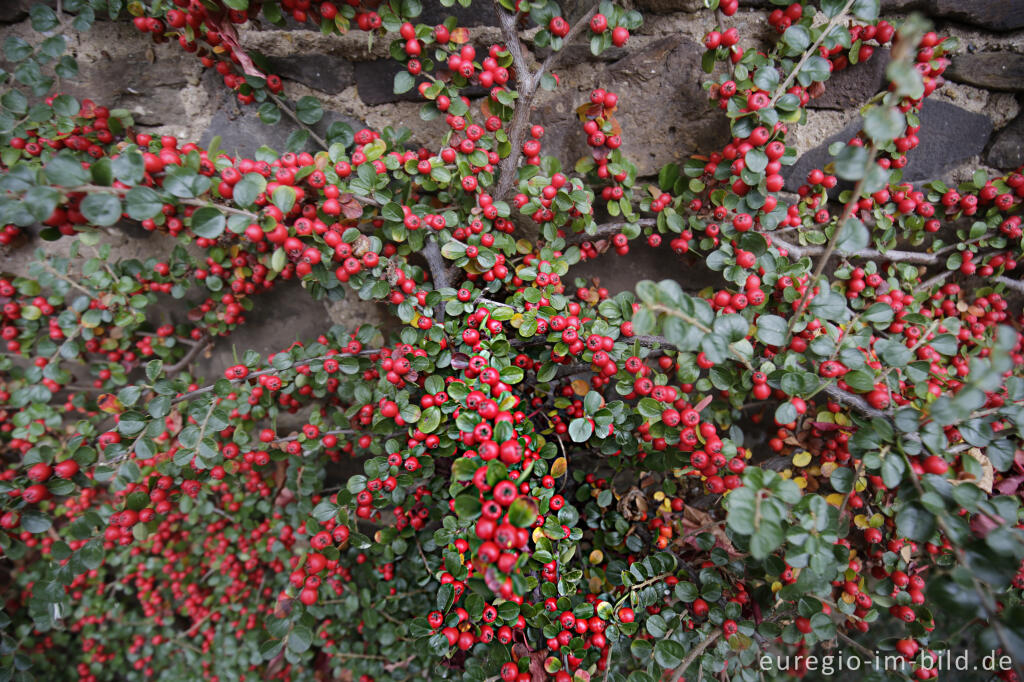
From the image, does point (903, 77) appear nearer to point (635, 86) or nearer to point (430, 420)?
point (635, 86)

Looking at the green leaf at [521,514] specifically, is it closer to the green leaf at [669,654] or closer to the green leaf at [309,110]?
the green leaf at [669,654]

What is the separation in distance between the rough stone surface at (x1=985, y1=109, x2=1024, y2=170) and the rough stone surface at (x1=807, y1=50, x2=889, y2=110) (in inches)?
20.9

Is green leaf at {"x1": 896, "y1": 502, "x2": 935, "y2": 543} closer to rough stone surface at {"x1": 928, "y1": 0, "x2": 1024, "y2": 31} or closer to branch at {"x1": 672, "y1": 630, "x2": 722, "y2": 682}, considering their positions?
branch at {"x1": 672, "y1": 630, "x2": 722, "y2": 682}

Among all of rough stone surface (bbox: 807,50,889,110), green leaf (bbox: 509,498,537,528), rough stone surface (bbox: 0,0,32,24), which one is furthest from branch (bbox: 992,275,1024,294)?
rough stone surface (bbox: 0,0,32,24)

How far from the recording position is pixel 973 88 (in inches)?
62.7

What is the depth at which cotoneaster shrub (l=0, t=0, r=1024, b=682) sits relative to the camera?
106cm

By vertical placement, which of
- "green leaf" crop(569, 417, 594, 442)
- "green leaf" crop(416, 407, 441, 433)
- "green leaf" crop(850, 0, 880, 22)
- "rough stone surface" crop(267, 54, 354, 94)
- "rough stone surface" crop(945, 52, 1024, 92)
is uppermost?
"green leaf" crop(850, 0, 880, 22)

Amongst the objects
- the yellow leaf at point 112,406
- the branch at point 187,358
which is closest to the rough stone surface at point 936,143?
the branch at point 187,358

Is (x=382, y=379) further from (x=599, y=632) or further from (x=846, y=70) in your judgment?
(x=846, y=70)

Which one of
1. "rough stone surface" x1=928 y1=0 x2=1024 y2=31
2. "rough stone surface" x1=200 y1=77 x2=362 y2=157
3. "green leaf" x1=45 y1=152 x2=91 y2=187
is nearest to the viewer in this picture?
"green leaf" x1=45 y1=152 x2=91 y2=187

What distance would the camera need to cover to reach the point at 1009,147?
1.62 m

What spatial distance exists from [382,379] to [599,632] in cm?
100

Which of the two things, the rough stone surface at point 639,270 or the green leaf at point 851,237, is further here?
the rough stone surface at point 639,270

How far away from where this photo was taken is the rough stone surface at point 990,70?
1534 millimetres
